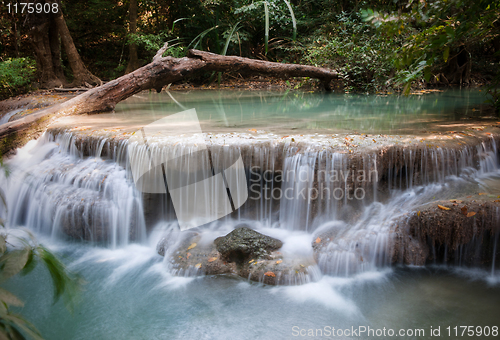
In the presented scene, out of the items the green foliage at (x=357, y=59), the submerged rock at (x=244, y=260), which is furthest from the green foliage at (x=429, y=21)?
the green foliage at (x=357, y=59)

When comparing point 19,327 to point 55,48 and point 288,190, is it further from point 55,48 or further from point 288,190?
point 55,48

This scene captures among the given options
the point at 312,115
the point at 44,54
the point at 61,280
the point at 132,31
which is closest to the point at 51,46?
the point at 44,54

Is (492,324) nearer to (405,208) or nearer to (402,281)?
(402,281)

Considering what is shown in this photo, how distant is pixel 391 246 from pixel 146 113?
6301 millimetres

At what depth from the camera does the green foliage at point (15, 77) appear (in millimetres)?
11078

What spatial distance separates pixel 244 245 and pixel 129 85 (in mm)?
5839

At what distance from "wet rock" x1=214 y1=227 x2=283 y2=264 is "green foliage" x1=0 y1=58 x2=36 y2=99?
10.6 metres

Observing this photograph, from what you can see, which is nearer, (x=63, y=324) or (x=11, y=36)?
(x=63, y=324)

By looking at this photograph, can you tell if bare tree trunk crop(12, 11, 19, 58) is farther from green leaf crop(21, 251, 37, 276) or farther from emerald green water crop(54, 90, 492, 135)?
green leaf crop(21, 251, 37, 276)

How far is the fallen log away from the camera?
6398 millimetres

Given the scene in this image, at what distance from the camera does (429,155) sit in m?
4.79

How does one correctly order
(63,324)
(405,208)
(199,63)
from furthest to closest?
1. (199,63)
2. (405,208)
3. (63,324)

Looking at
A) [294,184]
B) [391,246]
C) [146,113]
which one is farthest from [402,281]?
[146,113]

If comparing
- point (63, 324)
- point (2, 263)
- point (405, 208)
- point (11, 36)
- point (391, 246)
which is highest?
point (11, 36)
